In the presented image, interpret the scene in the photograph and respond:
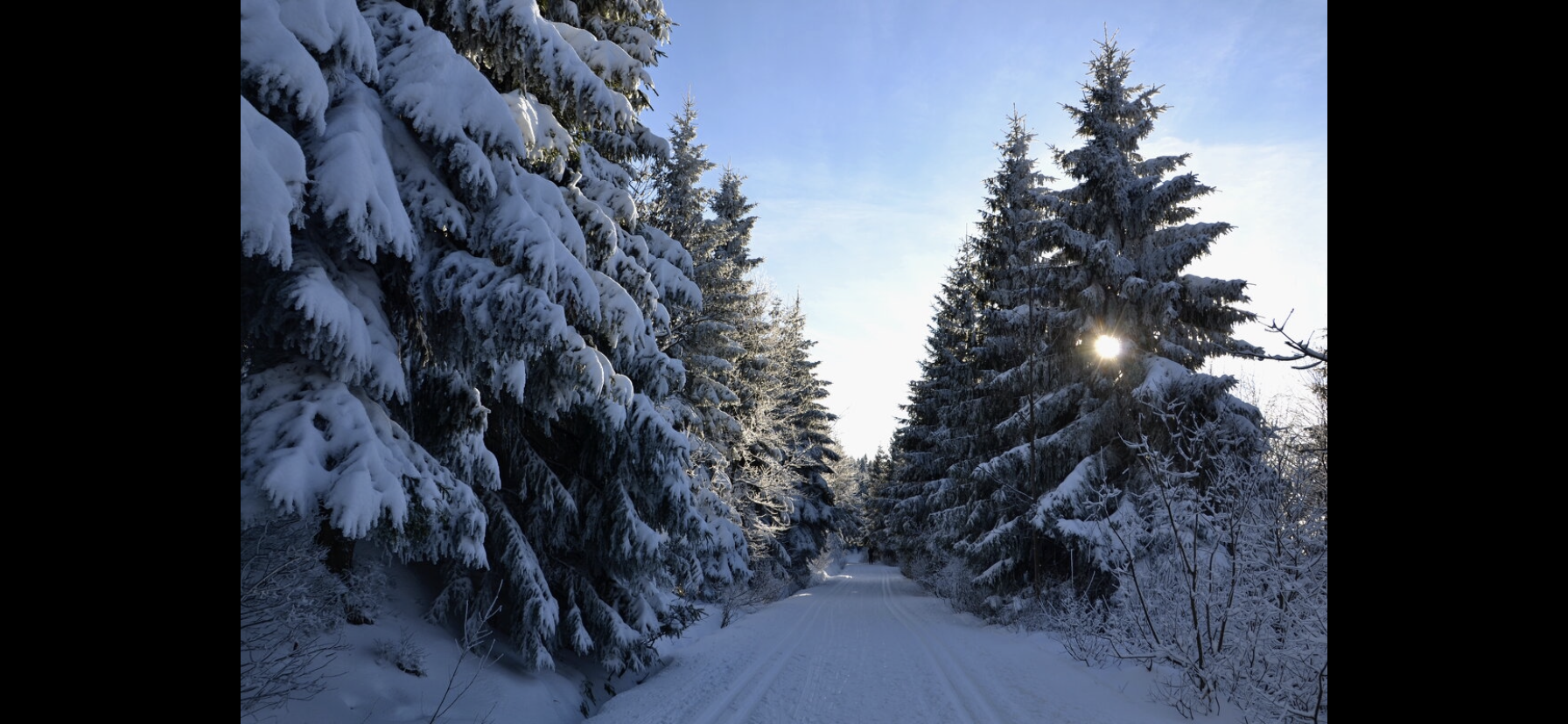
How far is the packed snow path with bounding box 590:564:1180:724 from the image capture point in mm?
8430

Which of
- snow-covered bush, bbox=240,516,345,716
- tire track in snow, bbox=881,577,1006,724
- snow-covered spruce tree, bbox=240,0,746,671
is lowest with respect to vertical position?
tire track in snow, bbox=881,577,1006,724

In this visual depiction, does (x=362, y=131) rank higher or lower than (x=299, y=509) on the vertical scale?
higher

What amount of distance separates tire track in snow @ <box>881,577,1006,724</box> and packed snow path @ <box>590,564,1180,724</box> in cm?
2

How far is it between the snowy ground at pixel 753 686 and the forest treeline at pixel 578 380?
0.45m

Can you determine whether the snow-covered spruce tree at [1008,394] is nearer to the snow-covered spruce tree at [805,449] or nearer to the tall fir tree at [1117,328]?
the tall fir tree at [1117,328]

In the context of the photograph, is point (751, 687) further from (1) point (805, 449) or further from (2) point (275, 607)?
(1) point (805, 449)

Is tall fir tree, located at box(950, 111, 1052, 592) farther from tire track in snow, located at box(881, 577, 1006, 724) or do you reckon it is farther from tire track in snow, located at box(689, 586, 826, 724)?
tire track in snow, located at box(689, 586, 826, 724)

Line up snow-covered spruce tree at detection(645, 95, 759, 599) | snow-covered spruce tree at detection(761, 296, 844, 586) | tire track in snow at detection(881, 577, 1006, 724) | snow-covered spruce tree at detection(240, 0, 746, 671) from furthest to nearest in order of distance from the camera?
snow-covered spruce tree at detection(761, 296, 844, 586) < snow-covered spruce tree at detection(645, 95, 759, 599) < tire track in snow at detection(881, 577, 1006, 724) < snow-covered spruce tree at detection(240, 0, 746, 671)

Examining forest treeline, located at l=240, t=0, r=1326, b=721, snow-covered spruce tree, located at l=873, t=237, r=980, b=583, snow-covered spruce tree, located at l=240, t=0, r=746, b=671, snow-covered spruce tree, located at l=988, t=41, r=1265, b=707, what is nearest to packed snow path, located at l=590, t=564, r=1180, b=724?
forest treeline, located at l=240, t=0, r=1326, b=721
